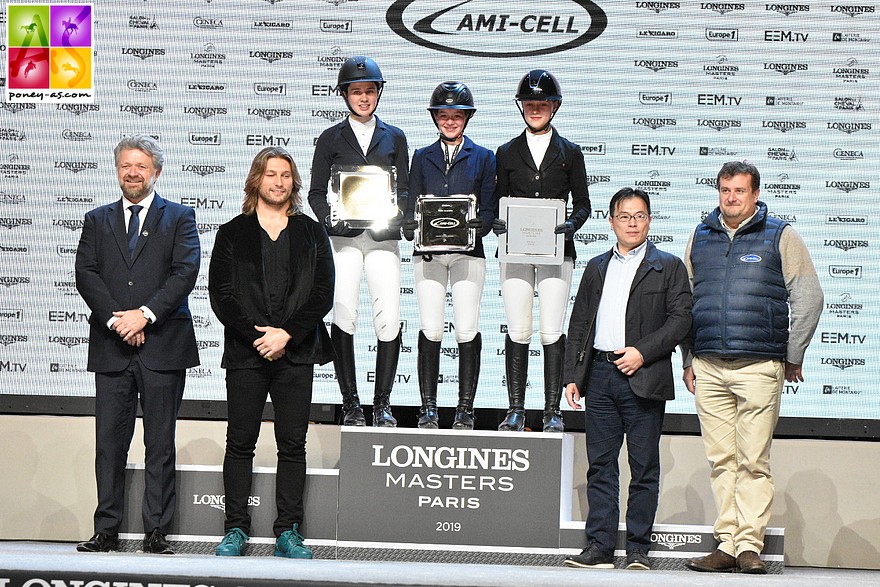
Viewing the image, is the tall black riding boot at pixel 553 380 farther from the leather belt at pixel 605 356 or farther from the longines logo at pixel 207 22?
the longines logo at pixel 207 22

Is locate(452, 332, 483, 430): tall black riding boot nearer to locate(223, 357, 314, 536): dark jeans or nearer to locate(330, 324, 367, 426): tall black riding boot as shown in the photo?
locate(330, 324, 367, 426): tall black riding boot

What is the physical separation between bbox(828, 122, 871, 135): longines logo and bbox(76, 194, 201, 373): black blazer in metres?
3.52

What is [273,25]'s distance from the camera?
5957 mm

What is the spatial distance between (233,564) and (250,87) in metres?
2.96

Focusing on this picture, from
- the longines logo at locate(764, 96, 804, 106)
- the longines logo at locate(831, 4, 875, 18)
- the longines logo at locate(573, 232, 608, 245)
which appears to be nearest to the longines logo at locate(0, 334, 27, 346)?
the longines logo at locate(573, 232, 608, 245)

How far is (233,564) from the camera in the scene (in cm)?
403

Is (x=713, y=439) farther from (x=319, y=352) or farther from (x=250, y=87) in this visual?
(x=250, y=87)

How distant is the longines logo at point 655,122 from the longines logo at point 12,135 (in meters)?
3.50

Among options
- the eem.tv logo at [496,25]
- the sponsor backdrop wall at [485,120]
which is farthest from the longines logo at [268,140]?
the eem.tv logo at [496,25]

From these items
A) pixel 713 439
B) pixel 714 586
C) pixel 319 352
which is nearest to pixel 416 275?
pixel 319 352

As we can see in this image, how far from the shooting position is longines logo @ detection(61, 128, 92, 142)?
Result: 19.7 ft

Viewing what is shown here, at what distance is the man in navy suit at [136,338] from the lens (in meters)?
4.65

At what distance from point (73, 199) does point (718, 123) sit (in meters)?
3.68

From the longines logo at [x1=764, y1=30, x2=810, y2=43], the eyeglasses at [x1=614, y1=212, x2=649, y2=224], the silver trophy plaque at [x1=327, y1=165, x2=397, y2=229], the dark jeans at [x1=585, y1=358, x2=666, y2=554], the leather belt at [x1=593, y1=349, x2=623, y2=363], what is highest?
the longines logo at [x1=764, y1=30, x2=810, y2=43]
